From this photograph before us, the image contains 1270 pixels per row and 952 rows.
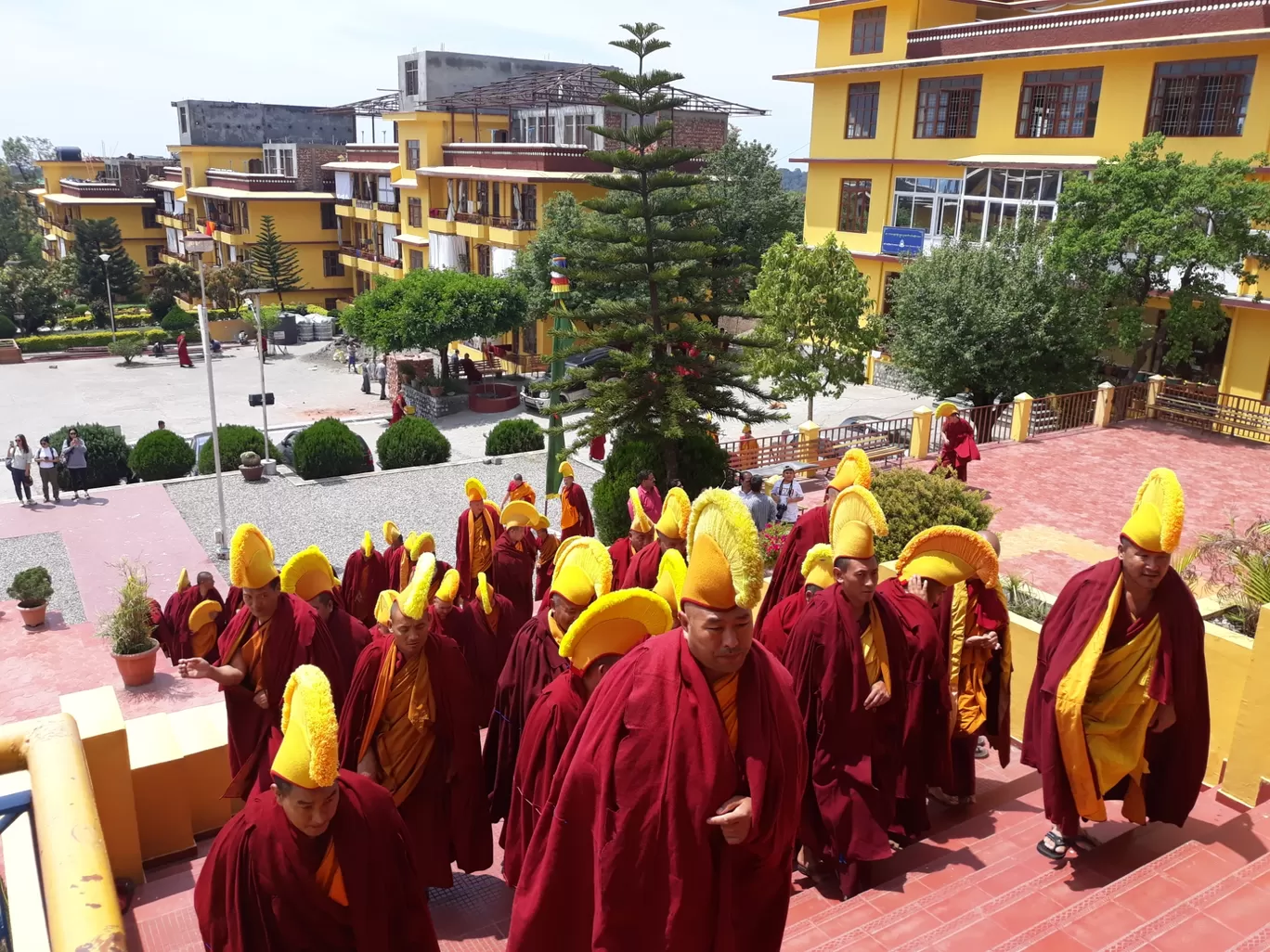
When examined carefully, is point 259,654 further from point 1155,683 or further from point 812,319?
point 812,319

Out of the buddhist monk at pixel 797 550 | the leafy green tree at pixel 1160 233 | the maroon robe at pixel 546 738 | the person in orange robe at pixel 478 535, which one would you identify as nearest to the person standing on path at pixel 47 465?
the person in orange robe at pixel 478 535

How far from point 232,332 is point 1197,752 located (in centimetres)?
4471

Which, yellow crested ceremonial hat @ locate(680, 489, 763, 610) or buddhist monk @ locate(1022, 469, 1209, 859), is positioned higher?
yellow crested ceremonial hat @ locate(680, 489, 763, 610)

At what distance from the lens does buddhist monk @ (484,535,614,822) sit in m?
→ 4.49

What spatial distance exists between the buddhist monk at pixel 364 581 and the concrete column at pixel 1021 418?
13.6 meters

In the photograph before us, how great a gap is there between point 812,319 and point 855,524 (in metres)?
16.1

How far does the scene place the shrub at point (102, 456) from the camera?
19203mm

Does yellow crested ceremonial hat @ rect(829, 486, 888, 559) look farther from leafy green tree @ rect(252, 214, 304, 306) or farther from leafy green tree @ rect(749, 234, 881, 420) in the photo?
leafy green tree @ rect(252, 214, 304, 306)

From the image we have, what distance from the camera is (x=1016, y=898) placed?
4312 millimetres

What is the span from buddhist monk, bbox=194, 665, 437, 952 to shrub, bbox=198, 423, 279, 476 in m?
17.6

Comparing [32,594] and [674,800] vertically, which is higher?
[674,800]

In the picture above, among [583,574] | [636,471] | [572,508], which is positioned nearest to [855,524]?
[583,574]

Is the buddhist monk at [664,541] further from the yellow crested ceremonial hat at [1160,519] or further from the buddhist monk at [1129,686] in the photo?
the yellow crested ceremonial hat at [1160,519]

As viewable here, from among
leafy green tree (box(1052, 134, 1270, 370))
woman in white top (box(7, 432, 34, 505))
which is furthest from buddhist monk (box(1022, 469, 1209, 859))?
woman in white top (box(7, 432, 34, 505))
